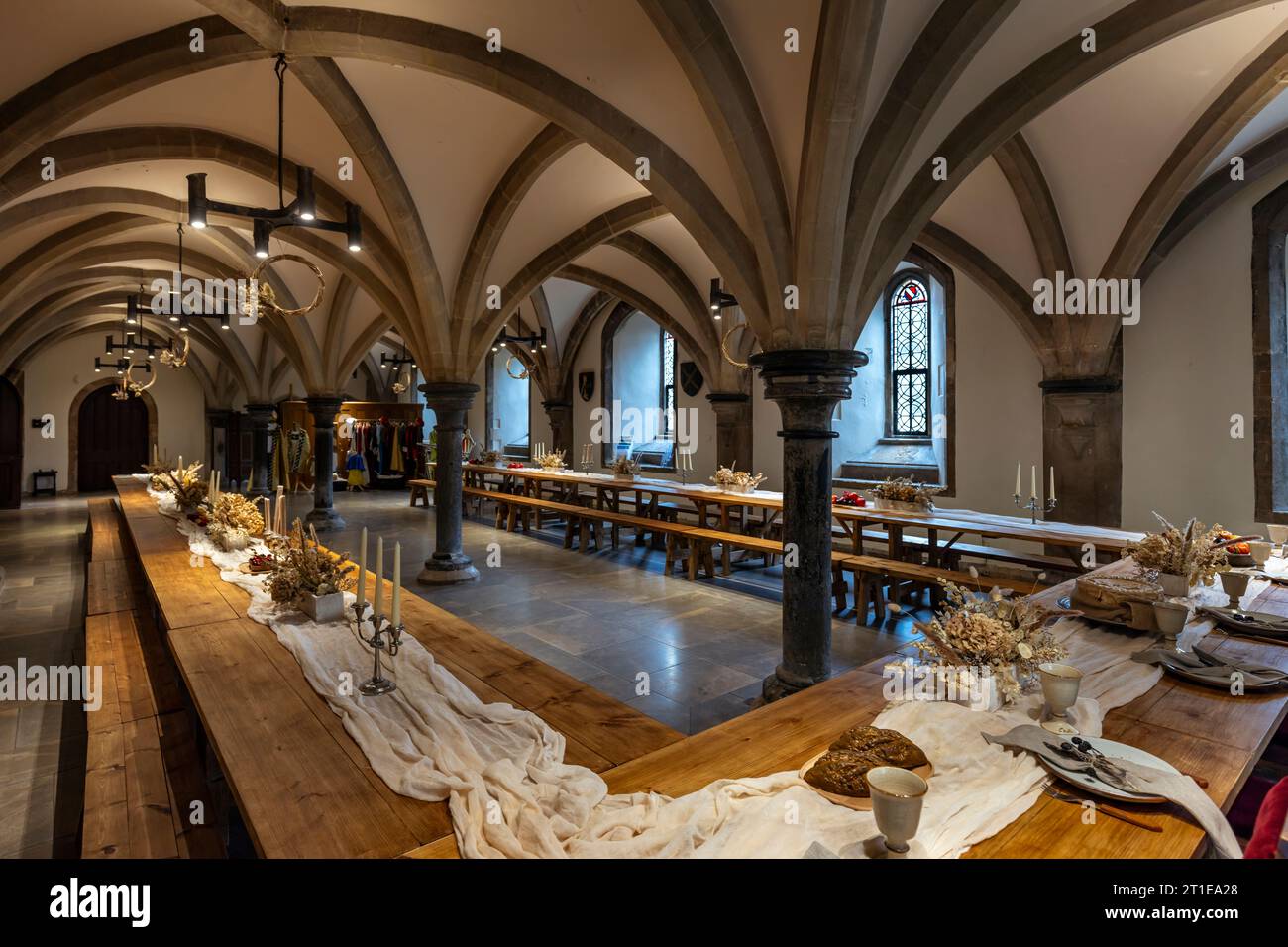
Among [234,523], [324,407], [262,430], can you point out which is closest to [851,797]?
[234,523]

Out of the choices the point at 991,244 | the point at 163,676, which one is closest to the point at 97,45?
the point at 163,676

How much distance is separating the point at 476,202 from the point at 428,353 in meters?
1.74

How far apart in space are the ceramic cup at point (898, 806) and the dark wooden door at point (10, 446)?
1778cm

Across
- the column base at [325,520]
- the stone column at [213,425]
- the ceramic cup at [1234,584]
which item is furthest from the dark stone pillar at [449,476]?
the stone column at [213,425]

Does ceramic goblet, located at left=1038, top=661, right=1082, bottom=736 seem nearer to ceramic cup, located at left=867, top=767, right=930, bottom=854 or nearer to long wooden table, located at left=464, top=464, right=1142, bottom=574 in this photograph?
ceramic cup, located at left=867, top=767, right=930, bottom=854

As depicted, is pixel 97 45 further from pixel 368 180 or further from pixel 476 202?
pixel 476 202

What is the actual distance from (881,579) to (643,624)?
2191 mm

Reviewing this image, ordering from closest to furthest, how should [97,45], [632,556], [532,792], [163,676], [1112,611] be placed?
[532,792] < [1112,611] < [163,676] < [97,45] < [632,556]

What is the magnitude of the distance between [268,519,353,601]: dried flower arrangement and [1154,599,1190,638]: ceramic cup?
3407 mm

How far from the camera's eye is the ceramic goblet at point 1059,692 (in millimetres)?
1817
